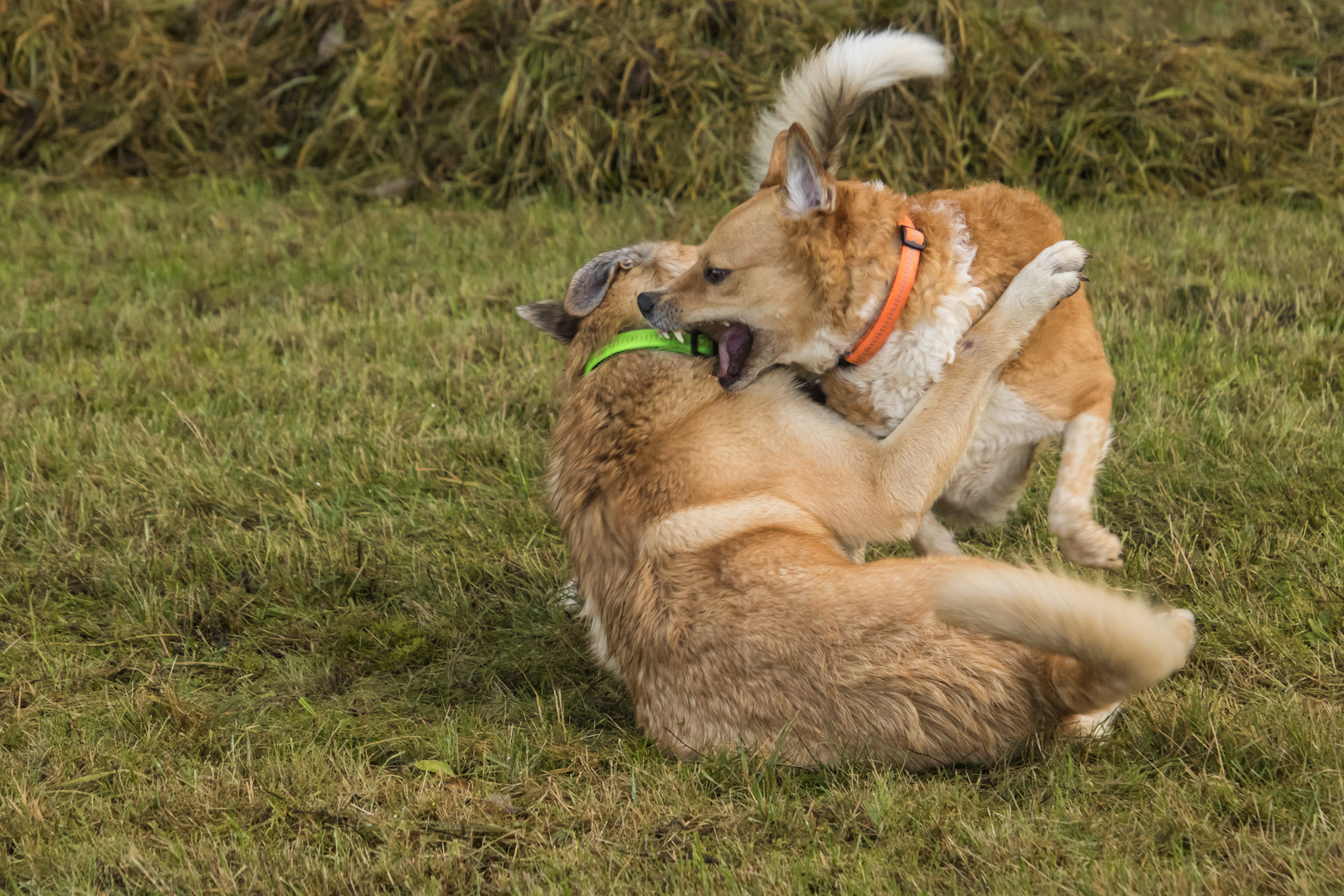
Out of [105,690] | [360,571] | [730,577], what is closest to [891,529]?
[730,577]

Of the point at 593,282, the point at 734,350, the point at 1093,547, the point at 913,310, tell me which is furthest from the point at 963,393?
the point at 593,282

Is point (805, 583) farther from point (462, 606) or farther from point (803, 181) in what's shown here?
point (462, 606)

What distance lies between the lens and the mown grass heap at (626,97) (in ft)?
25.3

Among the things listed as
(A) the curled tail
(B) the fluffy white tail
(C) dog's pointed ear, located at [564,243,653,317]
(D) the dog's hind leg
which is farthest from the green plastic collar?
(B) the fluffy white tail

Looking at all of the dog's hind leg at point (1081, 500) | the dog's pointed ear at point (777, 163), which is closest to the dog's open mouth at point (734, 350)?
the dog's pointed ear at point (777, 163)

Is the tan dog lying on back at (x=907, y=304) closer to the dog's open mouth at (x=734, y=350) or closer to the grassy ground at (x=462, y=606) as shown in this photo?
the dog's open mouth at (x=734, y=350)

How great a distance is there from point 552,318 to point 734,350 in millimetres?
758

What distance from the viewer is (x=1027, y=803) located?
264 centimetres

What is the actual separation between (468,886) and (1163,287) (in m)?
4.83

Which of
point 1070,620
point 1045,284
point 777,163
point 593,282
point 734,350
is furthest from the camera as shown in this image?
point 593,282

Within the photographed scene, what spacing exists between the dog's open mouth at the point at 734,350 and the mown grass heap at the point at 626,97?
14.0ft

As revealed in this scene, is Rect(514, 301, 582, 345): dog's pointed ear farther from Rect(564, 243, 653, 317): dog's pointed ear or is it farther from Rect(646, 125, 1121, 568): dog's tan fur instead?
Rect(646, 125, 1121, 568): dog's tan fur

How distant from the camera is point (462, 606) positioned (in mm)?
4031

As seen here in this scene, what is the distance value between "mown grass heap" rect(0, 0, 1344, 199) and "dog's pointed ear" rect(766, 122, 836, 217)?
14.4ft
